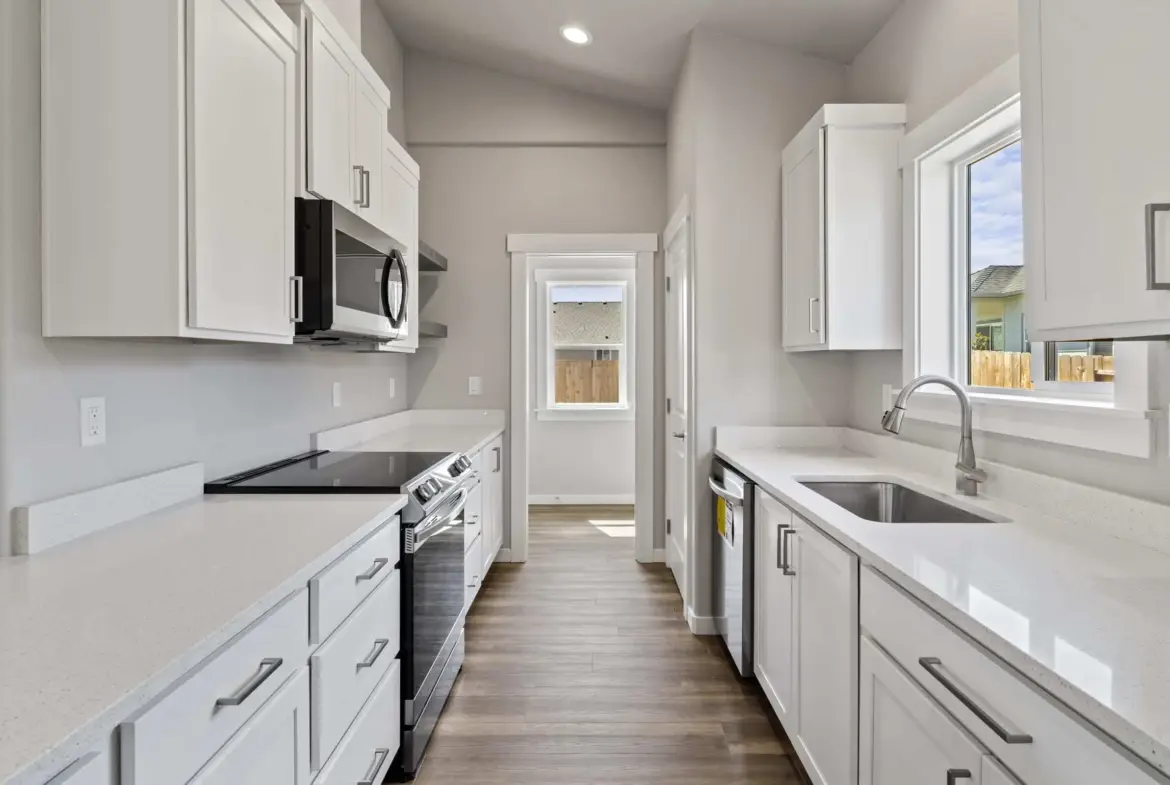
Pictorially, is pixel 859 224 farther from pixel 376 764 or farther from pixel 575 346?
pixel 575 346

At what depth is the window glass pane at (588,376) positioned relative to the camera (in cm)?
617

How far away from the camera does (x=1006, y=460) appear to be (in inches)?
76.4

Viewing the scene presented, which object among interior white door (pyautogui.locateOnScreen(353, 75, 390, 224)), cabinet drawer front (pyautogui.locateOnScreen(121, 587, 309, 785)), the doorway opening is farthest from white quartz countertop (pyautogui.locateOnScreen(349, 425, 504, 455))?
the doorway opening

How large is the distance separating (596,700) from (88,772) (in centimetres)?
200

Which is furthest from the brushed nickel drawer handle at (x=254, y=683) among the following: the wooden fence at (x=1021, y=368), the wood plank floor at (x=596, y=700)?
the wooden fence at (x=1021, y=368)

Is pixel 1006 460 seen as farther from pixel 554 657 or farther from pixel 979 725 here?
pixel 554 657

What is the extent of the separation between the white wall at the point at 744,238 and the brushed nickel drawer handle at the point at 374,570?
1.67 meters

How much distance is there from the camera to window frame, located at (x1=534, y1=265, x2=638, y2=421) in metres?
6.03

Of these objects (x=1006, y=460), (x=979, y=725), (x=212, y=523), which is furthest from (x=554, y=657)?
(x=979, y=725)

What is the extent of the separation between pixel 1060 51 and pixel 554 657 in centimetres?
263

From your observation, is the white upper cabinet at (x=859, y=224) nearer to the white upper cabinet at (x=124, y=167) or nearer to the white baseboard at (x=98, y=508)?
the white upper cabinet at (x=124, y=167)

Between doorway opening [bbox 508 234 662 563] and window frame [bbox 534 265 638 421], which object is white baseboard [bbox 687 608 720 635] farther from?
window frame [bbox 534 265 638 421]

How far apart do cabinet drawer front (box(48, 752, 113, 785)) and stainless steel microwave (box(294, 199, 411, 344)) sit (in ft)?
4.13

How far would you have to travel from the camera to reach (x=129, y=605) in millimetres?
1023
